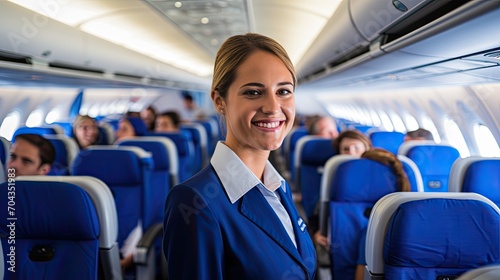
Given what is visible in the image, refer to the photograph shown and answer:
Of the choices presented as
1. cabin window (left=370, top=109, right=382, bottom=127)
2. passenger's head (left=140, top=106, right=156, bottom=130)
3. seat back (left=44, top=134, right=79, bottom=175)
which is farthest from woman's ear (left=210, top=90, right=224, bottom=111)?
cabin window (left=370, top=109, right=382, bottom=127)

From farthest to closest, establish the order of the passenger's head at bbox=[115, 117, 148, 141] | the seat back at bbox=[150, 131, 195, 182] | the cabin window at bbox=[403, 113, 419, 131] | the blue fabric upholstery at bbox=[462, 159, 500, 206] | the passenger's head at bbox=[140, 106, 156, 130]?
the passenger's head at bbox=[140, 106, 156, 130] < the cabin window at bbox=[403, 113, 419, 131] < the seat back at bbox=[150, 131, 195, 182] < the passenger's head at bbox=[115, 117, 148, 141] < the blue fabric upholstery at bbox=[462, 159, 500, 206]

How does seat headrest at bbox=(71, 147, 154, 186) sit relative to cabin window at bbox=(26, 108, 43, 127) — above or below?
below

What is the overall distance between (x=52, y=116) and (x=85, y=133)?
417 cm

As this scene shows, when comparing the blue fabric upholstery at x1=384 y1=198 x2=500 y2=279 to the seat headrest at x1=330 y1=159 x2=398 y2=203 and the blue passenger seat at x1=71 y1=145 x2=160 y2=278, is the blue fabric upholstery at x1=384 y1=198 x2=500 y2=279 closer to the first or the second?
the seat headrest at x1=330 y1=159 x2=398 y2=203

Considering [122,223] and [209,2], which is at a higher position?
[209,2]

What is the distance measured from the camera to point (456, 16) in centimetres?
186

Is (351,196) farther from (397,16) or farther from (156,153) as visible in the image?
(156,153)

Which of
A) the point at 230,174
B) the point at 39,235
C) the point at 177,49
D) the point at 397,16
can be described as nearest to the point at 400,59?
the point at 397,16

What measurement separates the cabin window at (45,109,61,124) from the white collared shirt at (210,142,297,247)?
794 cm

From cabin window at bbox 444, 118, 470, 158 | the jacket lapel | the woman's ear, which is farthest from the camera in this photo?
cabin window at bbox 444, 118, 470, 158

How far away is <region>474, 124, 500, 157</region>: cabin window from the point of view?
4.92 meters

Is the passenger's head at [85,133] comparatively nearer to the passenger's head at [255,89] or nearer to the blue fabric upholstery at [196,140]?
the blue fabric upholstery at [196,140]

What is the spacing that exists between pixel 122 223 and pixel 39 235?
2.15 m

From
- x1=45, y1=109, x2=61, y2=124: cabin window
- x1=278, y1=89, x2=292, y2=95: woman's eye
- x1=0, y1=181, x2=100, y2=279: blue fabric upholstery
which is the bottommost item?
x1=0, y1=181, x2=100, y2=279: blue fabric upholstery
